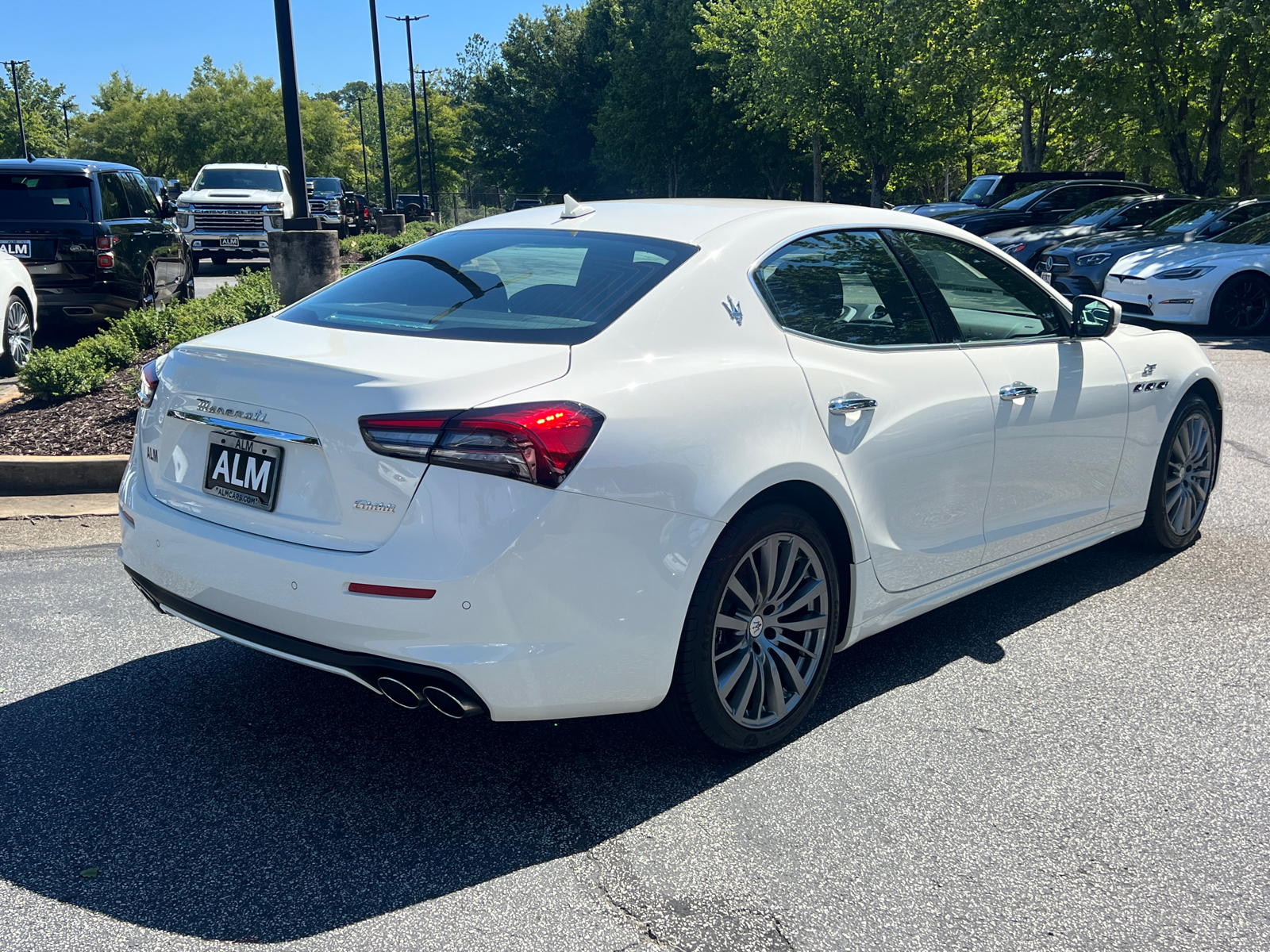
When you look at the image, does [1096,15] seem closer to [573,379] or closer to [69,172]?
[69,172]

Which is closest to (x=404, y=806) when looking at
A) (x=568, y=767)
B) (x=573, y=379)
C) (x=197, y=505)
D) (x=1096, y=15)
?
(x=568, y=767)

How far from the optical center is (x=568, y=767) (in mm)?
3451

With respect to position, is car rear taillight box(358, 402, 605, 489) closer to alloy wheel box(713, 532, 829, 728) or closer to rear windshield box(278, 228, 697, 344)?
rear windshield box(278, 228, 697, 344)

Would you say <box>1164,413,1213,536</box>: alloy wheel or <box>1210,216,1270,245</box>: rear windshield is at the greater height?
<box>1210,216,1270,245</box>: rear windshield

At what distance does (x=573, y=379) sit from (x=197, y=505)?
1151 millimetres

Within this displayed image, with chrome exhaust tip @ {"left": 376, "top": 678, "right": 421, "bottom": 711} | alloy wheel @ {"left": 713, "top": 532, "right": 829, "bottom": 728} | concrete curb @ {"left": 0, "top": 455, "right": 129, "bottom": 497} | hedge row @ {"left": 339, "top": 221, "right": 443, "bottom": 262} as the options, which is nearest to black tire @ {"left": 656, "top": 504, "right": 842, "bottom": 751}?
alloy wheel @ {"left": 713, "top": 532, "right": 829, "bottom": 728}

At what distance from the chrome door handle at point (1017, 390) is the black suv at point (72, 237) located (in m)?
9.42

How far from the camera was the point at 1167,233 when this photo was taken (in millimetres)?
16359

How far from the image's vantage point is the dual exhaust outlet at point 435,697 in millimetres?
2924

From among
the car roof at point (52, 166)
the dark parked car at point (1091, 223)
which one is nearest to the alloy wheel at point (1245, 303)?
the dark parked car at point (1091, 223)

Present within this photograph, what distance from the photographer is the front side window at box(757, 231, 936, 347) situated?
3693 millimetres

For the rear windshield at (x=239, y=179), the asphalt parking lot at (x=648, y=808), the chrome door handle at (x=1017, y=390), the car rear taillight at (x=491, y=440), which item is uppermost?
the rear windshield at (x=239, y=179)

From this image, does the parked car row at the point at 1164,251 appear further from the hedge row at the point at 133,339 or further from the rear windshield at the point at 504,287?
the hedge row at the point at 133,339

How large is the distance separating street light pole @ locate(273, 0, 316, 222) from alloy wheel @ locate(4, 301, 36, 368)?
282cm
